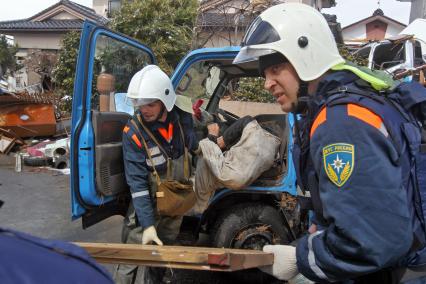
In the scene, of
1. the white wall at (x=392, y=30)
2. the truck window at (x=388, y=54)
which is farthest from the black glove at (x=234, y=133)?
the white wall at (x=392, y=30)

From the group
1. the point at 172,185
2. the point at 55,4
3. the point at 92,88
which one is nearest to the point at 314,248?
the point at 172,185

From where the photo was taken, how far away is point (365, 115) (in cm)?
125

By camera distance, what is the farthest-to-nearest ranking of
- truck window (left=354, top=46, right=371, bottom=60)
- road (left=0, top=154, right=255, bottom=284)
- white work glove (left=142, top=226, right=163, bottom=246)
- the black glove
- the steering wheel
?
1. truck window (left=354, top=46, right=371, bottom=60)
2. road (left=0, top=154, right=255, bottom=284)
3. the steering wheel
4. the black glove
5. white work glove (left=142, top=226, right=163, bottom=246)

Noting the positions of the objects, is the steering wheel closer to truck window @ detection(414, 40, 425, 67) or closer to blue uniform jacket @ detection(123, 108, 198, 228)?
blue uniform jacket @ detection(123, 108, 198, 228)

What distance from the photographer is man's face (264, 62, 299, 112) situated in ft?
5.32

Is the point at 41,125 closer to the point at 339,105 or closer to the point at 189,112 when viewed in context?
the point at 189,112

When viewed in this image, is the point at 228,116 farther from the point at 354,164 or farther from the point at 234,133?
the point at 354,164

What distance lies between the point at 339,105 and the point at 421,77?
24.3 feet

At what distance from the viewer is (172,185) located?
9.89 ft

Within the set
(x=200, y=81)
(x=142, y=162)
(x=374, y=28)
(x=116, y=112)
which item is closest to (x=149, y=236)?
(x=142, y=162)

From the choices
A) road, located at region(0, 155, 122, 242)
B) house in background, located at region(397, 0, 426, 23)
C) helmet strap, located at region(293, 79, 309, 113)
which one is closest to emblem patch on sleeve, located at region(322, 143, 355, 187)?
helmet strap, located at region(293, 79, 309, 113)

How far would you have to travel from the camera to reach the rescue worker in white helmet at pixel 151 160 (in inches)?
118

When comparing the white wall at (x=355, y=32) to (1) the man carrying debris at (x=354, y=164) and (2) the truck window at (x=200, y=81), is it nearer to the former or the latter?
(2) the truck window at (x=200, y=81)

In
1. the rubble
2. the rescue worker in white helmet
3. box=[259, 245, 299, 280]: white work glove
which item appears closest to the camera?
box=[259, 245, 299, 280]: white work glove
